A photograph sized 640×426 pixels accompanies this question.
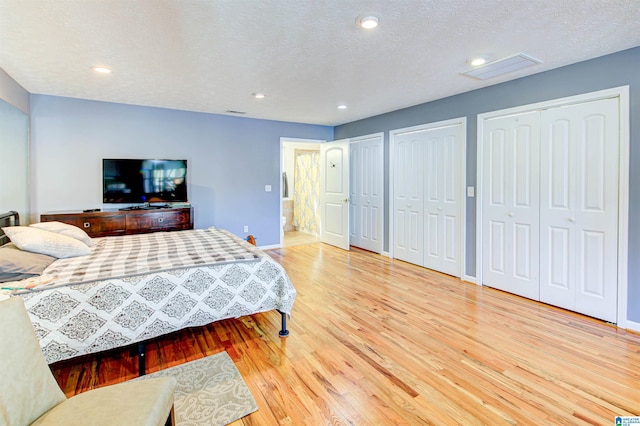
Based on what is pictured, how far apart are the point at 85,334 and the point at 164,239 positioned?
4.94 feet

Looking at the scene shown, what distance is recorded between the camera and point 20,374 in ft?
3.75

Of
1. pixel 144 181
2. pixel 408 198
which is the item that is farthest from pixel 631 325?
pixel 144 181

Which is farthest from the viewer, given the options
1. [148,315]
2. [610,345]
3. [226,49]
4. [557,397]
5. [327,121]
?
[327,121]

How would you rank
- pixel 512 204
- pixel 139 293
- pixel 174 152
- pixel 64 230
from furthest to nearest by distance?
pixel 174 152 < pixel 512 204 < pixel 64 230 < pixel 139 293

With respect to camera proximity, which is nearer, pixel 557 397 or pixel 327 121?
pixel 557 397

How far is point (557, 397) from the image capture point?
190 centimetres

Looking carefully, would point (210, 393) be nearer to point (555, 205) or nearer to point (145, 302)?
point (145, 302)

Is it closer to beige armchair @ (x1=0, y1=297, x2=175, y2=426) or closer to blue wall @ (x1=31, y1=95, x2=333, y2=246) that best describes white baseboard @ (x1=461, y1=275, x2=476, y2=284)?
blue wall @ (x1=31, y1=95, x2=333, y2=246)

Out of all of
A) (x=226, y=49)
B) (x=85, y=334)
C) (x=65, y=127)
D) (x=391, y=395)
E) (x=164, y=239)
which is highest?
(x=226, y=49)

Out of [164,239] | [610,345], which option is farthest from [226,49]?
[610,345]

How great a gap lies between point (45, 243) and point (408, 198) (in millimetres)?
4264

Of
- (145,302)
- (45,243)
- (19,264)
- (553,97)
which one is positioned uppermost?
(553,97)

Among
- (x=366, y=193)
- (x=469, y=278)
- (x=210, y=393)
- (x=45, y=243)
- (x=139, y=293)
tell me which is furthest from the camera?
(x=366, y=193)

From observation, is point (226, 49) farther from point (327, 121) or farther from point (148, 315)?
point (327, 121)
